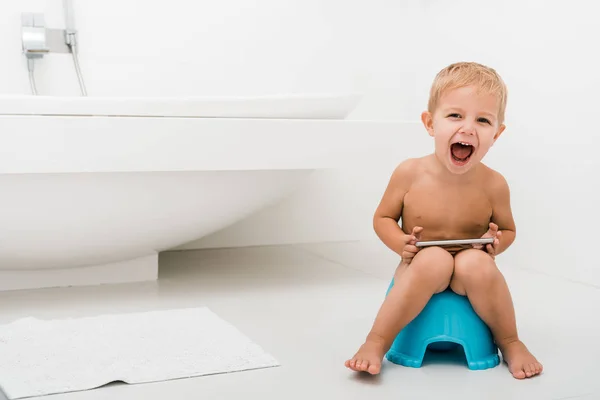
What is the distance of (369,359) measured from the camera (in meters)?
1.44

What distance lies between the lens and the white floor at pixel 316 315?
54.6 inches

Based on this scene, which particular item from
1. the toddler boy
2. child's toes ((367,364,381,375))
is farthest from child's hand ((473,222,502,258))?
child's toes ((367,364,381,375))

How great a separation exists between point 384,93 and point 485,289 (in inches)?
77.1

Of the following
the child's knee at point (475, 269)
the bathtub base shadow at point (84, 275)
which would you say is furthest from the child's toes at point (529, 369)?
the bathtub base shadow at point (84, 275)

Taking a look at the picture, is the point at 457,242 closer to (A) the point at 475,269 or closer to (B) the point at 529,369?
(A) the point at 475,269

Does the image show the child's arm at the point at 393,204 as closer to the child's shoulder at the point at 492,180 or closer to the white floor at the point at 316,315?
the child's shoulder at the point at 492,180

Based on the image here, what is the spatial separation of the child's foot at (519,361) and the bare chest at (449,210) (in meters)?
0.24

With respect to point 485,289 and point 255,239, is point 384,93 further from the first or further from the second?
point 485,289

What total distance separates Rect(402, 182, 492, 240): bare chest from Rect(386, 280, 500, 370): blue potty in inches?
5.5

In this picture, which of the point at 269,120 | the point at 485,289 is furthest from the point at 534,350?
the point at 269,120

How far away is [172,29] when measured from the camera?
2.97 metres

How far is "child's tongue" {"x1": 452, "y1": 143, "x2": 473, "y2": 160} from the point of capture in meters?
1.52

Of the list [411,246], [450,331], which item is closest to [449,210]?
[411,246]

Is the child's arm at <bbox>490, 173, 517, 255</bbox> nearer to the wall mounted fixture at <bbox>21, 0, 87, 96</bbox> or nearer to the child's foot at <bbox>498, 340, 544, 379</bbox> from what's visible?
the child's foot at <bbox>498, 340, 544, 379</bbox>
